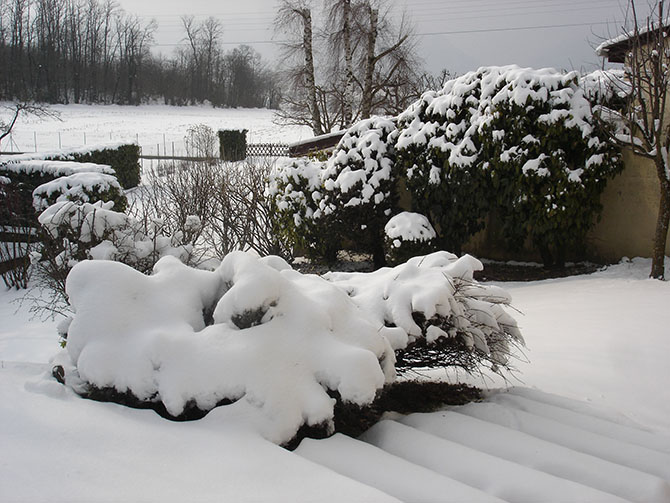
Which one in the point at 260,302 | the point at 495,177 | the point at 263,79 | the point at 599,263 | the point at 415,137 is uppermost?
Result: the point at 263,79

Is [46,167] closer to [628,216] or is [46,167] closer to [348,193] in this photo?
[348,193]

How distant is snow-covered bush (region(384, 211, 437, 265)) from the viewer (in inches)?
313

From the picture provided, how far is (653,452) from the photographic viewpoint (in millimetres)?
2348

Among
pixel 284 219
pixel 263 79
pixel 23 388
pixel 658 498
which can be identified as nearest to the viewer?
pixel 658 498

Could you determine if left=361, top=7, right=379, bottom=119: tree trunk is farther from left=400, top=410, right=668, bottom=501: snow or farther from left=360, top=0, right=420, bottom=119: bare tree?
left=400, top=410, right=668, bottom=501: snow

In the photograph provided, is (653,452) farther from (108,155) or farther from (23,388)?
(108,155)

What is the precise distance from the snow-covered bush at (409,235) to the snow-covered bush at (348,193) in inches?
24.0

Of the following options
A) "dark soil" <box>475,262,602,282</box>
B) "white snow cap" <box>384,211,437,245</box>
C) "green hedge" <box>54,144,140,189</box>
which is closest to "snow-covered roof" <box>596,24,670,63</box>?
"dark soil" <box>475,262,602,282</box>

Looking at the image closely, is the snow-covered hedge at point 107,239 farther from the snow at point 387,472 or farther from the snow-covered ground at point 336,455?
the snow at point 387,472

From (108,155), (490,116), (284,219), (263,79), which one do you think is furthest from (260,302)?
(263,79)

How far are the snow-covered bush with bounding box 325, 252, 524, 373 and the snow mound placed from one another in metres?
0.26

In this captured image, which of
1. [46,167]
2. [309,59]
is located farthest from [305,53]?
[46,167]

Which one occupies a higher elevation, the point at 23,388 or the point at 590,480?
the point at 23,388

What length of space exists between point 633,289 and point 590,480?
16.3 ft
